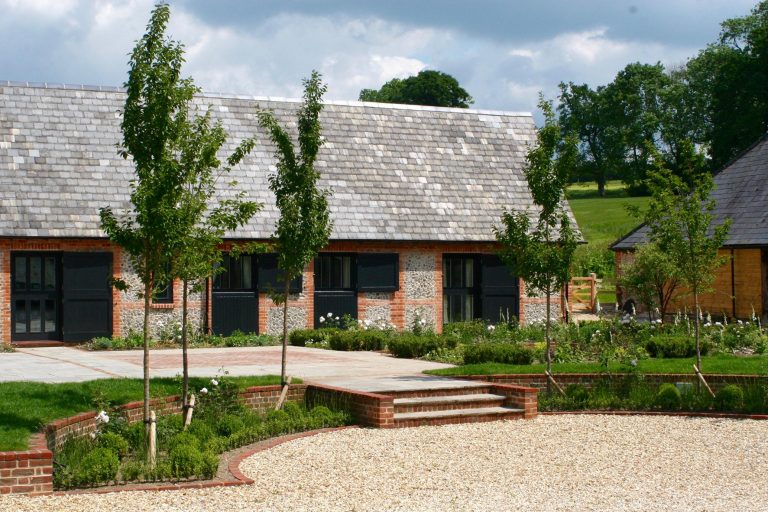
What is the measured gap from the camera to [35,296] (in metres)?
23.7

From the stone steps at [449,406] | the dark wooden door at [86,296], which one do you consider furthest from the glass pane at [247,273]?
the stone steps at [449,406]

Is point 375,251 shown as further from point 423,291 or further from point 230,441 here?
point 230,441

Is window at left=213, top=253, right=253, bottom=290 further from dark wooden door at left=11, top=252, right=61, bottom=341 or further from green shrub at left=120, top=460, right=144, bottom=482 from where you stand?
green shrub at left=120, top=460, right=144, bottom=482

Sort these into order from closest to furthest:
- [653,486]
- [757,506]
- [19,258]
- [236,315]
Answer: [757,506] → [653,486] → [19,258] → [236,315]

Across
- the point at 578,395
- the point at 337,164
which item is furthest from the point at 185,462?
the point at 337,164

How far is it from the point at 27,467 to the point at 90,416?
7.07 feet

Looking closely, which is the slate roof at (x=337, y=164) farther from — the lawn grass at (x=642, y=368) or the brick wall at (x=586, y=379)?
the brick wall at (x=586, y=379)

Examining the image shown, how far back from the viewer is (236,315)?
2505 centimetres

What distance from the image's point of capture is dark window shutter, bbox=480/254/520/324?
1085 inches

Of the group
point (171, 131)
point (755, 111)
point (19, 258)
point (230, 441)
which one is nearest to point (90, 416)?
point (230, 441)

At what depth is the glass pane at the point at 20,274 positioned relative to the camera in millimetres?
→ 23469

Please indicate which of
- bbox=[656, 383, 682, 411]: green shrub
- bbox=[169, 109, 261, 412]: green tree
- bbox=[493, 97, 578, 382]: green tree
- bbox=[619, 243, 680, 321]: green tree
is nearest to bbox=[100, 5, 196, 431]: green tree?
bbox=[169, 109, 261, 412]: green tree

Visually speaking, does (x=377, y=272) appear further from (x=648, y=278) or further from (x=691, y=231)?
(x=691, y=231)

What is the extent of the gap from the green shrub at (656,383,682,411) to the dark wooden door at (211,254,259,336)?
11.6 m
